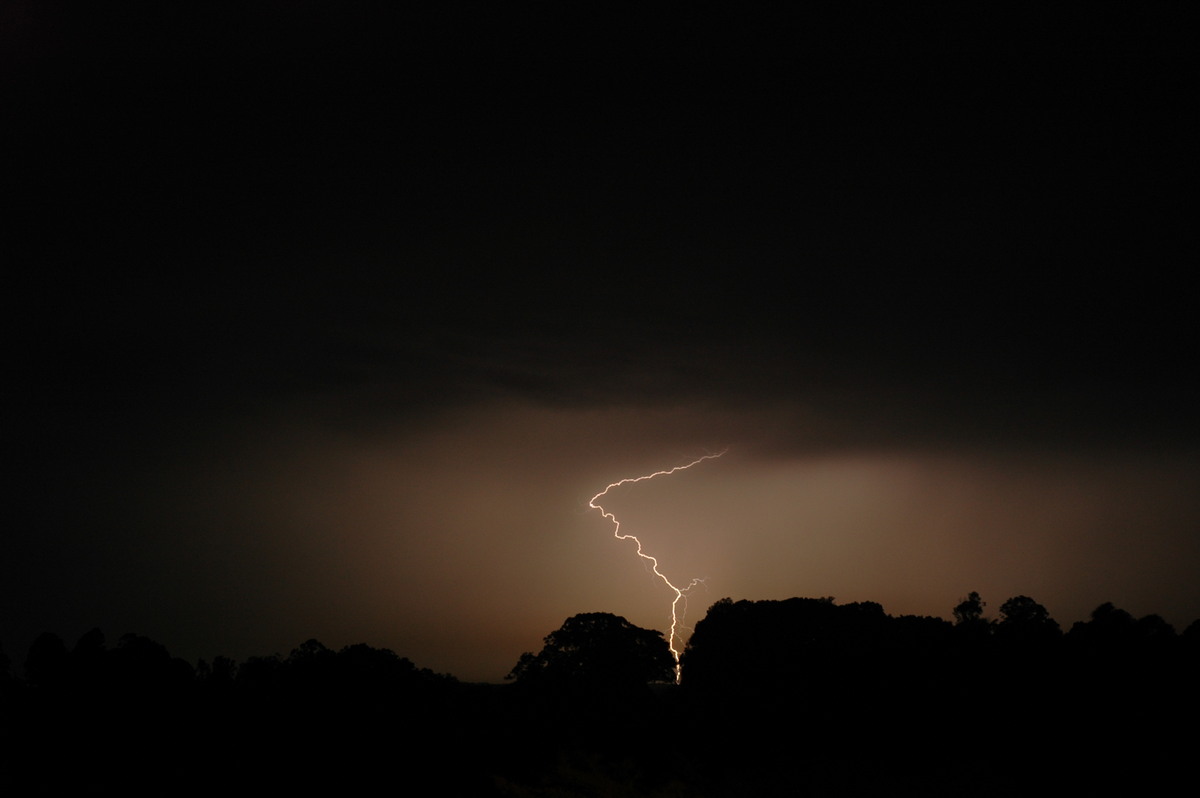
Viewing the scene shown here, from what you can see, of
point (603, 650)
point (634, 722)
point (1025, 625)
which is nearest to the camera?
point (634, 722)

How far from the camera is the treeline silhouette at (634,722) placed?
82.8 feet

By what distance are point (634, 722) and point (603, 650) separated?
19868mm

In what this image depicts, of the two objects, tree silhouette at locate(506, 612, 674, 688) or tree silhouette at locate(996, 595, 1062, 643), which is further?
tree silhouette at locate(506, 612, 674, 688)

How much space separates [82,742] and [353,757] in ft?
24.1

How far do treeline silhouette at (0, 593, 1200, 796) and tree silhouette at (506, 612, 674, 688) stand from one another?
11033mm

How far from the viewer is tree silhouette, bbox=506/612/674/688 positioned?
2003 inches

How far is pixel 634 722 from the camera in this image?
32531 mm

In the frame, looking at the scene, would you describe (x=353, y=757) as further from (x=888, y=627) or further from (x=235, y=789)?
(x=888, y=627)

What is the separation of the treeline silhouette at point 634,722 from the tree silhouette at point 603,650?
1103 cm

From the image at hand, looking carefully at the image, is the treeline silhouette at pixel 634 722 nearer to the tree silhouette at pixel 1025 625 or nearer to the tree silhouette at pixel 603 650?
the tree silhouette at pixel 1025 625

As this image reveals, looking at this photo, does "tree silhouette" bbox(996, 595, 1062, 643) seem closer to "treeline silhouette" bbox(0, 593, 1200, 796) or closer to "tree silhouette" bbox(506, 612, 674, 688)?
"treeline silhouette" bbox(0, 593, 1200, 796)

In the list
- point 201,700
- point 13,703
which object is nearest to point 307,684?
point 201,700

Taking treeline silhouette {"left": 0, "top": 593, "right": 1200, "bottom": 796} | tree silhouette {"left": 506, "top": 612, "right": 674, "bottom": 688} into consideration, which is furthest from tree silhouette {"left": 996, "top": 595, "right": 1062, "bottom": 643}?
tree silhouette {"left": 506, "top": 612, "right": 674, "bottom": 688}

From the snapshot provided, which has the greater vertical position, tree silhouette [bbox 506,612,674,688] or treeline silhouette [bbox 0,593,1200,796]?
tree silhouette [bbox 506,612,674,688]
